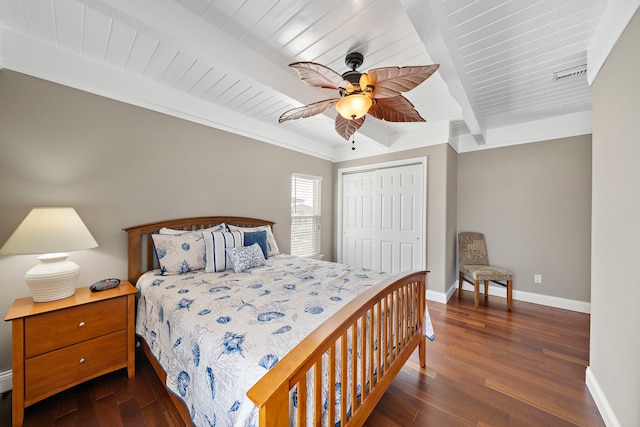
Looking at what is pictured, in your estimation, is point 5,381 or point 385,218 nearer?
point 5,381

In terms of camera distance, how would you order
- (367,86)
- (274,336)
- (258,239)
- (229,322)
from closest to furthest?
(274,336) < (229,322) < (367,86) < (258,239)

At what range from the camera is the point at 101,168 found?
6.79 ft

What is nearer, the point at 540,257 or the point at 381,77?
the point at 381,77

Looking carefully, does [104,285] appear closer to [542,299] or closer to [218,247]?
[218,247]

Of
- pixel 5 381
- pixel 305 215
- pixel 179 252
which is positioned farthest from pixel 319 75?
pixel 5 381

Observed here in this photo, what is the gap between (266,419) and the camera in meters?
0.68

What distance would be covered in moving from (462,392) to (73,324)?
2.79 meters

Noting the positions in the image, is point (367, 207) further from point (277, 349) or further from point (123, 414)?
point (123, 414)

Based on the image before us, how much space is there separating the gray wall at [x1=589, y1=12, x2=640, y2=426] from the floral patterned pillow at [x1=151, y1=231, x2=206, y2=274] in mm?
3015

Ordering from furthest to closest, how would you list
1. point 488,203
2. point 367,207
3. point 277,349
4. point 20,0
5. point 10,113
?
point 367,207
point 488,203
point 10,113
point 20,0
point 277,349

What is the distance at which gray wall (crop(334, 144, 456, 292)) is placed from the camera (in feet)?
11.2

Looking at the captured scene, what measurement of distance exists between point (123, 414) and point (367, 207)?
3.73m

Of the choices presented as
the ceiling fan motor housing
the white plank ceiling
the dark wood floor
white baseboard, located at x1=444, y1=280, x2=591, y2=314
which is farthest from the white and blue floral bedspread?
white baseboard, located at x1=444, y1=280, x2=591, y2=314

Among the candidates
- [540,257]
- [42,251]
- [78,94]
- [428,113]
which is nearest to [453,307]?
[540,257]
